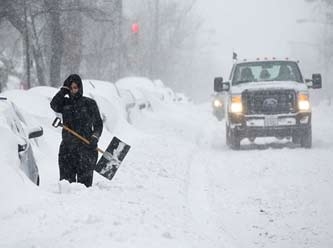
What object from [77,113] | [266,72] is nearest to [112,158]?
[77,113]

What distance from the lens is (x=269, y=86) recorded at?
15.5m

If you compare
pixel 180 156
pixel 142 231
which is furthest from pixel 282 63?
pixel 142 231

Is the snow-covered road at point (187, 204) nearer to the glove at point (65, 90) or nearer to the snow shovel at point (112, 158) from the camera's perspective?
the snow shovel at point (112, 158)

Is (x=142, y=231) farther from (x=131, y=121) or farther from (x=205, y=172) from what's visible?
(x=131, y=121)

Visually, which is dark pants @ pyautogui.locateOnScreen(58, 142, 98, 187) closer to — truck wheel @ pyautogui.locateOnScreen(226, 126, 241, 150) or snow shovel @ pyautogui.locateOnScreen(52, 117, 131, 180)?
snow shovel @ pyautogui.locateOnScreen(52, 117, 131, 180)

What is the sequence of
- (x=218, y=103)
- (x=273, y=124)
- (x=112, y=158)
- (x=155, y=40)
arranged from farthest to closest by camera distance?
(x=155, y=40) → (x=218, y=103) → (x=273, y=124) → (x=112, y=158)

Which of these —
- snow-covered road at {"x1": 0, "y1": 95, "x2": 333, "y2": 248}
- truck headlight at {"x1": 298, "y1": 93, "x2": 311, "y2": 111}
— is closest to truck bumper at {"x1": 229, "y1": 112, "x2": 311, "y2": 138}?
truck headlight at {"x1": 298, "y1": 93, "x2": 311, "y2": 111}

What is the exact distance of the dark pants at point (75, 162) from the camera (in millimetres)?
8984

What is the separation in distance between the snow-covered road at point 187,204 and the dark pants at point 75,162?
242 mm

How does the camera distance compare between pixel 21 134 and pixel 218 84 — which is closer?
pixel 21 134

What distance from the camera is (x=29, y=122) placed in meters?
9.62

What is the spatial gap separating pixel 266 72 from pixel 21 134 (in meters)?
8.89

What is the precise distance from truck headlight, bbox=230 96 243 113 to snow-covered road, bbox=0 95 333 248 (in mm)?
882

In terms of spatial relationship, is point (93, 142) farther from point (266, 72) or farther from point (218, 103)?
point (218, 103)
